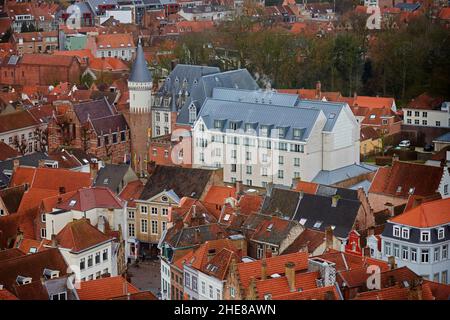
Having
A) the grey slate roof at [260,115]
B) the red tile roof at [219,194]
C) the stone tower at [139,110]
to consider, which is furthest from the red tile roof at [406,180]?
the stone tower at [139,110]

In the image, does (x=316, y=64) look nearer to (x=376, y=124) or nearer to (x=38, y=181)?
(x=376, y=124)

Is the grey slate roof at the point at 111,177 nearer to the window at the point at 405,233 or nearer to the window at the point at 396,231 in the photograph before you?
the window at the point at 396,231

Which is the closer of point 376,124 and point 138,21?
point 376,124

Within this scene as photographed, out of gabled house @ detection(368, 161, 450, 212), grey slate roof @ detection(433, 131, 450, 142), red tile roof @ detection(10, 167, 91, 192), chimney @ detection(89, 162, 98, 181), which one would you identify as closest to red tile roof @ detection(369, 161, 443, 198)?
gabled house @ detection(368, 161, 450, 212)

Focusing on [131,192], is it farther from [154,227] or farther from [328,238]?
[328,238]

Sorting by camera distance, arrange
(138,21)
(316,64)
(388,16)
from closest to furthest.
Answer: (316,64)
(388,16)
(138,21)

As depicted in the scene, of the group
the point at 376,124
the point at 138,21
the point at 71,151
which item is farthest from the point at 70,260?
the point at 138,21

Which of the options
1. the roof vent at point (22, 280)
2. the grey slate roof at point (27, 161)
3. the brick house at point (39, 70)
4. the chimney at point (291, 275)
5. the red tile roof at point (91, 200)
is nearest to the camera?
the chimney at point (291, 275)
